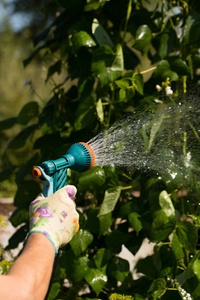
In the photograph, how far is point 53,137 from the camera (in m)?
1.47

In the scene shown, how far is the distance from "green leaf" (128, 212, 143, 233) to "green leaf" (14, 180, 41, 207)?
0.36 meters

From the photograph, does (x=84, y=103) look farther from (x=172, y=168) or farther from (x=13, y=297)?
(x=13, y=297)

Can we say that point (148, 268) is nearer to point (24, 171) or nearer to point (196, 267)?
point (196, 267)

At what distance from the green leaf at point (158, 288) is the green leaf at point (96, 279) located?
6.1 inches

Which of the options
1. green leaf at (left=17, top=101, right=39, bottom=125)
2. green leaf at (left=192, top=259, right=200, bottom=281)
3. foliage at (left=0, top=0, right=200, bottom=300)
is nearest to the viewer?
green leaf at (left=192, top=259, right=200, bottom=281)

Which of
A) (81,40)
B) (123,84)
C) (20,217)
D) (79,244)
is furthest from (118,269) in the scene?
(81,40)

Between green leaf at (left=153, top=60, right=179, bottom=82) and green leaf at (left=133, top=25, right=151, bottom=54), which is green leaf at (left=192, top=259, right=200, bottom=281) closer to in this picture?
green leaf at (left=153, top=60, right=179, bottom=82)

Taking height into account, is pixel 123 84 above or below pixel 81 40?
below

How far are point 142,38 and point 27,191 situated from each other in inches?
26.9

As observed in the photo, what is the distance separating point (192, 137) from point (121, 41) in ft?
1.40

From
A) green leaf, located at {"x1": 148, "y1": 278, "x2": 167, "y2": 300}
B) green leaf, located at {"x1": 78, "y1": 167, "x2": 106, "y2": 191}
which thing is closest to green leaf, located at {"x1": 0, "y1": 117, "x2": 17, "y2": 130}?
green leaf, located at {"x1": 78, "y1": 167, "x2": 106, "y2": 191}

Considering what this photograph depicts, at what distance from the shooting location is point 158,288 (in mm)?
1261

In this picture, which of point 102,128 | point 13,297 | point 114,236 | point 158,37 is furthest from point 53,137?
point 13,297

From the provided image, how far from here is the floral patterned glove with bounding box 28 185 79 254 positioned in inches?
33.9
